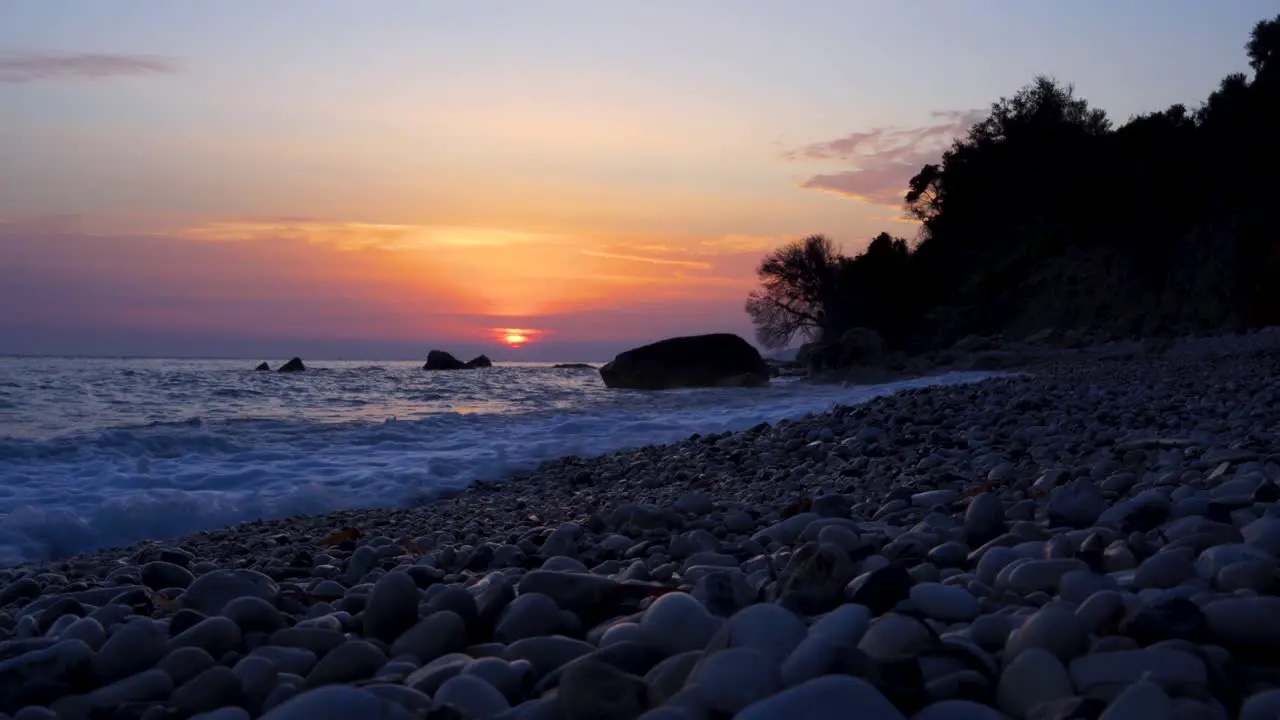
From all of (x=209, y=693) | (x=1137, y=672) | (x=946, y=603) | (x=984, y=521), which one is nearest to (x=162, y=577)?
(x=209, y=693)

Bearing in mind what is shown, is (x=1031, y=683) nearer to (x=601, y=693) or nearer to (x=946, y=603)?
(x=946, y=603)

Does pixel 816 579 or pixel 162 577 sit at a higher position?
pixel 816 579

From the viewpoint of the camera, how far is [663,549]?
3.21 meters

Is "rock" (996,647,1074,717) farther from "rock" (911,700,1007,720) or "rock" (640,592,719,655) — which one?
"rock" (640,592,719,655)

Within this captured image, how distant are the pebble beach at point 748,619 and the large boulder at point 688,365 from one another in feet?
63.5

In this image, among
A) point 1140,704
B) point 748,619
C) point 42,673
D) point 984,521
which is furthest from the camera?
point 984,521

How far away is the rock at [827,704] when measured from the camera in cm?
129

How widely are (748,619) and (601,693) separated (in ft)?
1.03

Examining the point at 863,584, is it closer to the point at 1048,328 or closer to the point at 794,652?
the point at 794,652

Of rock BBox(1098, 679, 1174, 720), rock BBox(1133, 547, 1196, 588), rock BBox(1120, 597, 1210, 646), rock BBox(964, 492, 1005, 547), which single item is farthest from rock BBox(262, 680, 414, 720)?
rock BBox(964, 492, 1005, 547)

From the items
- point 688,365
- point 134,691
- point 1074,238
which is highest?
point 1074,238

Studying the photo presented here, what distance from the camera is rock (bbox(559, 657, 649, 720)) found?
147 cm

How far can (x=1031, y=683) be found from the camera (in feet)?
4.71

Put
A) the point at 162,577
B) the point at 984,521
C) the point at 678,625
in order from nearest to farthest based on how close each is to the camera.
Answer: the point at 678,625 → the point at 984,521 → the point at 162,577
